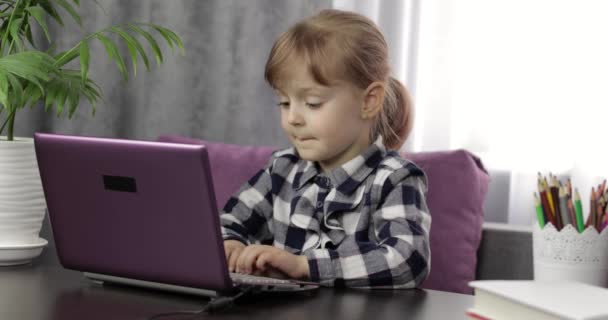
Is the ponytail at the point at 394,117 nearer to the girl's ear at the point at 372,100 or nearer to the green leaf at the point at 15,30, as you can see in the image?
the girl's ear at the point at 372,100

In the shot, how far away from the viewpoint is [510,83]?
2279mm

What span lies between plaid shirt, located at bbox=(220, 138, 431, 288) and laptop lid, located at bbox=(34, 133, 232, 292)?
253mm

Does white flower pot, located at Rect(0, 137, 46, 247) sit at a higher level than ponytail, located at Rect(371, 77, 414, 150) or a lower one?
lower

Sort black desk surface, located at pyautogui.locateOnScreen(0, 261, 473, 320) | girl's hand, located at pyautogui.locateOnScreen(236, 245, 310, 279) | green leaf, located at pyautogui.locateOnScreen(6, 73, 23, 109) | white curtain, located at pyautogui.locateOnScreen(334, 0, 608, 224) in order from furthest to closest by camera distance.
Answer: white curtain, located at pyautogui.locateOnScreen(334, 0, 608, 224) < green leaf, located at pyautogui.locateOnScreen(6, 73, 23, 109) < girl's hand, located at pyautogui.locateOnScreen(236, 245, 310, 279) < black desk surface, located at pyautogui.locateOnScreen(0, 261, 473, 320)

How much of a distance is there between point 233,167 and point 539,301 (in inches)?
47.6

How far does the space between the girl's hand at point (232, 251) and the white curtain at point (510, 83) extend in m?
1.10

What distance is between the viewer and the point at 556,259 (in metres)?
1.48

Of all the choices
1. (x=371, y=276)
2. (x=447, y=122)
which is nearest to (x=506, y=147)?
(x=447, y=122)

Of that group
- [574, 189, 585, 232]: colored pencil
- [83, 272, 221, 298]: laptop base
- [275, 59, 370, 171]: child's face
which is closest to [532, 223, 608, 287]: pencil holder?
[574, 189, 585, 232]: colored pencil

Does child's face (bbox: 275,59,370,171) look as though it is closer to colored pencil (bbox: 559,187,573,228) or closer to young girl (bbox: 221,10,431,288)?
young girl (bbox: 221,10,431,288)

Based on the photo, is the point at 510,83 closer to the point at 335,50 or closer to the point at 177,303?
the point at 335,50

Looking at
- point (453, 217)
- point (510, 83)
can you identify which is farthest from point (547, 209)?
point (510, 83)

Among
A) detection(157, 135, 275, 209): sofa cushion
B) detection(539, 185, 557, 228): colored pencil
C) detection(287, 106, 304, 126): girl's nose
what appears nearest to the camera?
detection(287, 106, 304, 126): girl's nose

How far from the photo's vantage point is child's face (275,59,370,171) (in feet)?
4.59
